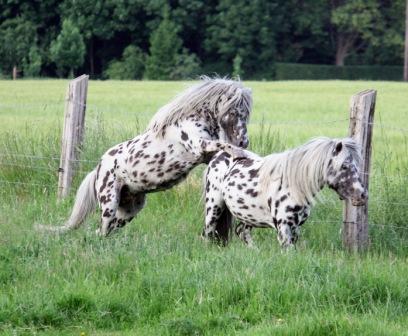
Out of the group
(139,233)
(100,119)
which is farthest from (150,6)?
(139,233)

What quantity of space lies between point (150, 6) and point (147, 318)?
54448mm

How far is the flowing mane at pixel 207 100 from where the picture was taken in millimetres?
8281

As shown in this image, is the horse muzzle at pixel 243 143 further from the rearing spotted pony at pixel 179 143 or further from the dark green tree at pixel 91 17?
the dark green tree at pixel 91 17

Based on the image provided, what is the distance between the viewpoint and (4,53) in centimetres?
5428

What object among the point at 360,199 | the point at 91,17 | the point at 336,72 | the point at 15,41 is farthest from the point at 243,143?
the point at 336,72

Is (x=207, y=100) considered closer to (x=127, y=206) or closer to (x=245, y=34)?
(x=127, y=206)

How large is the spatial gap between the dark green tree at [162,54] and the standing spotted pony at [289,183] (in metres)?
48.6

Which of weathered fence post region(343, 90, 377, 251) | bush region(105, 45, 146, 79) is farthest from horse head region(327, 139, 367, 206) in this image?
bush region(105, 45, 146, 79)

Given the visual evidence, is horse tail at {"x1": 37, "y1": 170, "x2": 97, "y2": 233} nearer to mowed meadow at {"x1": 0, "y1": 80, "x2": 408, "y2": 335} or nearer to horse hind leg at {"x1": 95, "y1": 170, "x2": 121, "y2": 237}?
mowed meadow at {"x1": 0, "y1": 80, "x2": 408, "y2": 335}

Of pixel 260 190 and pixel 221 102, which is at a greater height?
pixel 221 102

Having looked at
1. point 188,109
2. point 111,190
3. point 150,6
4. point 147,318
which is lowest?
point 147,318

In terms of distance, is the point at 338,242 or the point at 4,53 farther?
the point at 4,53

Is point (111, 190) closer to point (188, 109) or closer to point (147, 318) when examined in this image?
point (188, 109)

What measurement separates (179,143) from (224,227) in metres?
0.84
